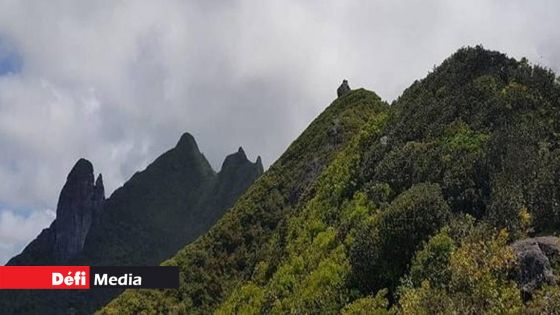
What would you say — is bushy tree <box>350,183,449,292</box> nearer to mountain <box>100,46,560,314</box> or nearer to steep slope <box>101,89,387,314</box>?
mountain <box>100,46,560,314</box>

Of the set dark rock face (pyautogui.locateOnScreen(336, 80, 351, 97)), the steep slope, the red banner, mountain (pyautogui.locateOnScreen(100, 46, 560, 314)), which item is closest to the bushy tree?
mountain (pyautogui.locateOnScreen(100, 46, 560, 314))

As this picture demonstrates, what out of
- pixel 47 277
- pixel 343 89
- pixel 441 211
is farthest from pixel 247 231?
pixel 441 211

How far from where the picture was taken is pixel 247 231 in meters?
62.4

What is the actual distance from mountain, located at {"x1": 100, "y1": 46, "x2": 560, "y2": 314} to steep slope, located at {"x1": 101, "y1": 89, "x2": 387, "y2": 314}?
17.2 meters

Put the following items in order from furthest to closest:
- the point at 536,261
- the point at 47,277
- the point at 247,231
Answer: the point at 247,231 → the point at 47,277 → the point at 536,261

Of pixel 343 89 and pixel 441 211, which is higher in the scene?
pixel 343 89

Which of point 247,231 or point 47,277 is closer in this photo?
point 47,277

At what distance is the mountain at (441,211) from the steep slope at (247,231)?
1718 centimetres

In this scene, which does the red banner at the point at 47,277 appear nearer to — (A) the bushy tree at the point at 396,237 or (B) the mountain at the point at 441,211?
(B) the mountain at the point at 441,211

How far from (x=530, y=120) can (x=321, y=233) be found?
11339 millimetres

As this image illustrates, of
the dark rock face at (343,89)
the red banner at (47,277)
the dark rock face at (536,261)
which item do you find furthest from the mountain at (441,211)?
the dark rock face at (343,89)

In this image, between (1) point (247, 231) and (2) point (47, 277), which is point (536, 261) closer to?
(2) point (47, 277)

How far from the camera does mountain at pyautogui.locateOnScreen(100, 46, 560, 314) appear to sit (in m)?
17.4

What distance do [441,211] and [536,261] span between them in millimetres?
4706
